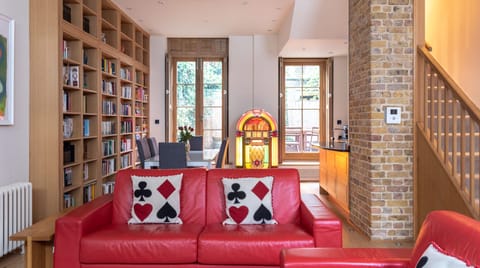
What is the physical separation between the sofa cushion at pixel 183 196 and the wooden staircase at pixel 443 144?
2.11m

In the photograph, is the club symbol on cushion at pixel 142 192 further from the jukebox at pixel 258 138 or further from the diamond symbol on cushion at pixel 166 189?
the jukebox at pixel 258 138

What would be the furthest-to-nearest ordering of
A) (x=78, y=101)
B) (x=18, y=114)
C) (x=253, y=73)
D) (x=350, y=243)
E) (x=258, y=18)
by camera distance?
1. (x=253, y=73)
2. (x=258, y=18)
3. (x=78, y=101)
4. (x=18, y=114)
5. (x=350, y=243)

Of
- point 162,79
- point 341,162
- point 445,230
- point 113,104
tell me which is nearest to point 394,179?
point 341,162

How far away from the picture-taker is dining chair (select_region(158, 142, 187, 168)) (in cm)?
456

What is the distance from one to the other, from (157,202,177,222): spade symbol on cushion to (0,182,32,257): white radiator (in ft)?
4.79

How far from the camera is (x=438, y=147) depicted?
3.40 m

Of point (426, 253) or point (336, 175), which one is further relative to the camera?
point (336, 175)

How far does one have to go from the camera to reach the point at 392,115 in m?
3.72

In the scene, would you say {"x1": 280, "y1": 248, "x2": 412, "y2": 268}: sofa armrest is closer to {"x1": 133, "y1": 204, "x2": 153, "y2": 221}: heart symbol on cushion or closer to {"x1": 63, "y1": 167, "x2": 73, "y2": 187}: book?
{"x1": 133, "y1": 204, "x2": 153, "y2": 221}: heart symbol on cushion

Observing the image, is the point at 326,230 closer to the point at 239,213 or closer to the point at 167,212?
the point at 239,213

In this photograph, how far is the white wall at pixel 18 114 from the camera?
3.60 metres

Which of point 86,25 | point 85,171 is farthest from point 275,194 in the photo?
point 86,25

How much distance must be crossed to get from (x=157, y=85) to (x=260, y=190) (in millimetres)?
6048

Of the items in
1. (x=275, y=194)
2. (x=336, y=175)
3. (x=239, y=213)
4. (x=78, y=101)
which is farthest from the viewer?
(x=336, y=175)
